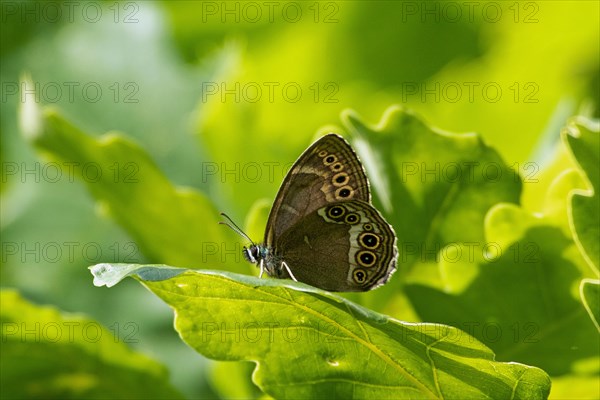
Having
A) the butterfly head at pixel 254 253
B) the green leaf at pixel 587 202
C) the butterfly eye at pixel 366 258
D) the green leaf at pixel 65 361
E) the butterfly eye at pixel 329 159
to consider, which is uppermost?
the green leaf at pixel 587 202

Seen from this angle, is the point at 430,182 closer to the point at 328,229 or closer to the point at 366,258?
the point at 366,258

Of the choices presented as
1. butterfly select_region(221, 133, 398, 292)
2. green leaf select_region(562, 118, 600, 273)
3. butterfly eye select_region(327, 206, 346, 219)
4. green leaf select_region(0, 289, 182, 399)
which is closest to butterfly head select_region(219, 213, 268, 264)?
butterfly select_region(221, 133, 398, 292)

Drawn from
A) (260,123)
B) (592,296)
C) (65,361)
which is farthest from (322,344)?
(260,123)

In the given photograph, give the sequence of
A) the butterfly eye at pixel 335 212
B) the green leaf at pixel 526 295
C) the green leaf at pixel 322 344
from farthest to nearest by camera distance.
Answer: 1. the butterfly eye at pixel 335 212
2. the green leaf at pixel 526 295
3. the green leaf at pixel 322 344

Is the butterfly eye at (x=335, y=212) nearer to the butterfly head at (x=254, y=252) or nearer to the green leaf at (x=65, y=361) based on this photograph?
the butterfly head at (x=254, y=252)

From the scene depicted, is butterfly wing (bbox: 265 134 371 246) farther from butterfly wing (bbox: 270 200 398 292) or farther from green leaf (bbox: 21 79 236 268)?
green leaf (bbox: 21 79 236 268)

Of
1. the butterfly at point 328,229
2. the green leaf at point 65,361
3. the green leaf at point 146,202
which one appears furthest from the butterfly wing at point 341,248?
the green leaf at point 65,361

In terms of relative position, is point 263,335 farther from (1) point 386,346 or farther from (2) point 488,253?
(2) point 488,253
